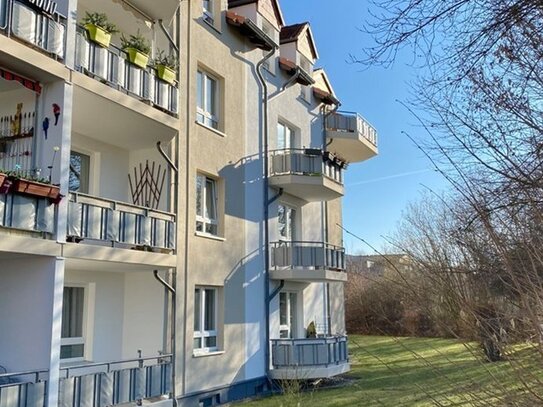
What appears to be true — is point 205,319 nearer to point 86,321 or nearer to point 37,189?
point 86,321

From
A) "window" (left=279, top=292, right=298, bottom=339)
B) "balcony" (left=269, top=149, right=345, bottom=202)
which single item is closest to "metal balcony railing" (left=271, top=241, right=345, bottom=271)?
"window" (left=279, top=292, right=298, bottom=339)

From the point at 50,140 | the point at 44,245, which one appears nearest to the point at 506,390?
the point at 44,245

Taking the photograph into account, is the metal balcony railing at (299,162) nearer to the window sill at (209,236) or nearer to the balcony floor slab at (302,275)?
the balcony floor slab at (302,275)

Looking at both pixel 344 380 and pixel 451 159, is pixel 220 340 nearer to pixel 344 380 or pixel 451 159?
pixel 344 380

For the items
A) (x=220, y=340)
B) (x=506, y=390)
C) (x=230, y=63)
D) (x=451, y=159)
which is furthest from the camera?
(x=230, y=63)

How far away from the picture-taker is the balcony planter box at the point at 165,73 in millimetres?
13234

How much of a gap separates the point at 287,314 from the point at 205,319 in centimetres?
524

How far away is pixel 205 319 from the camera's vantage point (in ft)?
49.3

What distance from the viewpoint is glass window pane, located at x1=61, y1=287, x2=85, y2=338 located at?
12328 millimetres

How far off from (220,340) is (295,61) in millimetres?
11947

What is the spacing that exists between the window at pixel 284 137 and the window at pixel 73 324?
30.6ft

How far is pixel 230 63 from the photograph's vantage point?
17.0 m

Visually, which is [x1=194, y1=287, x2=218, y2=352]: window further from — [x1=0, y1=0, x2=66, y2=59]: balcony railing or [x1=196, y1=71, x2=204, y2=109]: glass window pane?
[x1=0, y1=0, x2=66, y2=59]: balcony railing

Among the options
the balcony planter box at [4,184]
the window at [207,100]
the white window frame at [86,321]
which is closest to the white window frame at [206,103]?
the window at [207,100]
